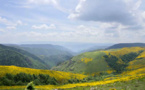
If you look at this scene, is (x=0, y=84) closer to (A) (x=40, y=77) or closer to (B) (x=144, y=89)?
(A) (x=40, y=77)

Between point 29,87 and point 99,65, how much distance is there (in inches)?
7689

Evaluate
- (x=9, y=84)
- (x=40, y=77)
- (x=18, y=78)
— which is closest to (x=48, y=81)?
(x=40, y=77)

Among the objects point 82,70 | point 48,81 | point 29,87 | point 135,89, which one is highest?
point 29,87

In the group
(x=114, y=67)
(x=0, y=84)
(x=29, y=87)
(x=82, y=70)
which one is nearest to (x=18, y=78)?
(x=0, y=84)

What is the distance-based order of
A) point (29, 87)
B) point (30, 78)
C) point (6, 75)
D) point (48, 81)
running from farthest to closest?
point (48, 81)
point (30, 78)
point (6, 75)
point (29, 87)

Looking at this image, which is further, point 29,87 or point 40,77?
point 40,77

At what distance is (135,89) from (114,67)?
7049 inches

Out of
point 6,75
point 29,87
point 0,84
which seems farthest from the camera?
point 6,75

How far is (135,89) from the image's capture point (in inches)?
969

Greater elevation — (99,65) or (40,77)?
(40,77)

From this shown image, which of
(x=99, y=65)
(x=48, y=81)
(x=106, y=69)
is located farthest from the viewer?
(x=99, y=65)

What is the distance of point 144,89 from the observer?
78.5ft

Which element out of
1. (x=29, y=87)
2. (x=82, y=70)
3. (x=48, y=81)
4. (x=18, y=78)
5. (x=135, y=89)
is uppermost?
(x=29, y=87)

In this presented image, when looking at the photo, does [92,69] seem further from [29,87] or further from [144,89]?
[29,87]
